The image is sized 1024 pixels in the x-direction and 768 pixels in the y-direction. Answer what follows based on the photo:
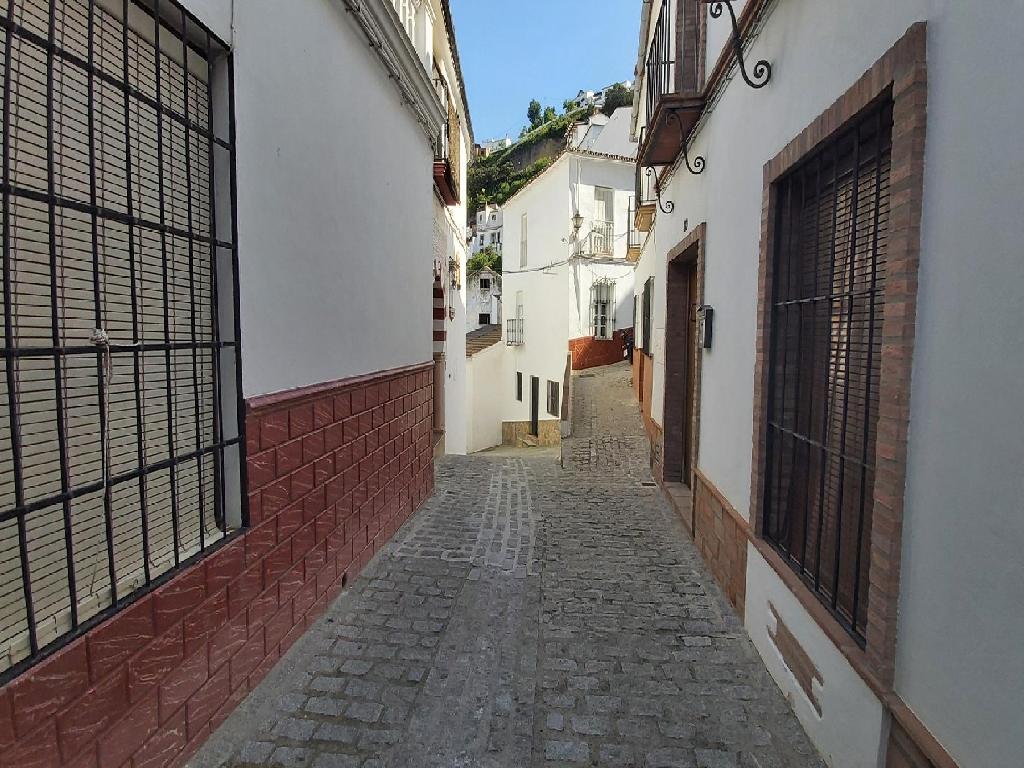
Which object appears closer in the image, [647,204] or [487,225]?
[647,204]

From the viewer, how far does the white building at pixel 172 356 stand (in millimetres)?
1928

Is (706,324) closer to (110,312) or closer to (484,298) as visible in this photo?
(110,312)

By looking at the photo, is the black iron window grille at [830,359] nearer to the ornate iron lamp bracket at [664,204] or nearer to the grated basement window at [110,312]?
the grated basement window at [110,312]

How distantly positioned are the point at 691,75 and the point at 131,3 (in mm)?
4893

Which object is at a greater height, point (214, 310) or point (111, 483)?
point (214, 310)

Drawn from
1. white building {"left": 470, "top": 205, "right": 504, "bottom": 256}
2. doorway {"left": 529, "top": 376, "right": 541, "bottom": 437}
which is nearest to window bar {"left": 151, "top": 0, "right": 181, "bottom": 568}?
doorway {"left": 529, "top": 376, "right": 541, "bottom": 437}

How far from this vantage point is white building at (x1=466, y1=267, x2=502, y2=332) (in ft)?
101

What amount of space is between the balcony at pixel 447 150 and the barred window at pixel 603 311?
26.8ft

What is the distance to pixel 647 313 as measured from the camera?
9789 mm

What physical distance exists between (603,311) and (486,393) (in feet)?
15.9

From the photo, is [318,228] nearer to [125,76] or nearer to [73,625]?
[125,76]

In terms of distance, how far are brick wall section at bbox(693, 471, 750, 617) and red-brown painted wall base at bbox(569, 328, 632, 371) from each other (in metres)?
12.2

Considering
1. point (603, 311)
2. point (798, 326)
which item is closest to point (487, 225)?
point (603, 311)

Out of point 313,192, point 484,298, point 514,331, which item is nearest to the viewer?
point 313,192
